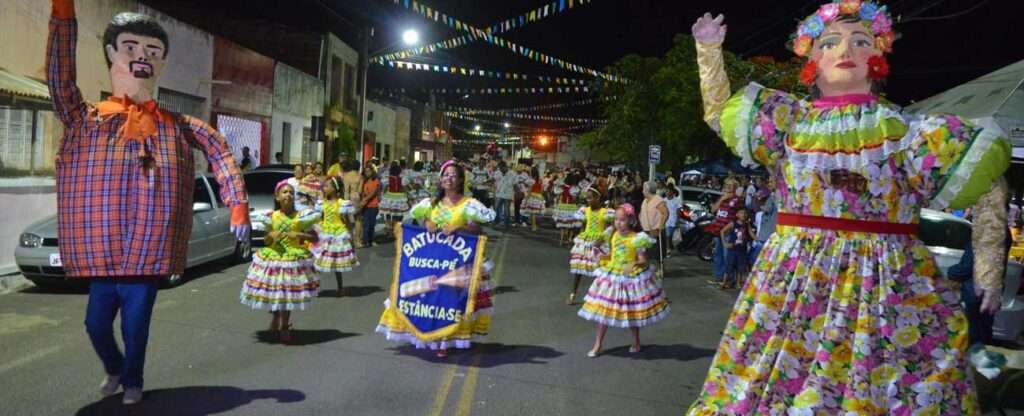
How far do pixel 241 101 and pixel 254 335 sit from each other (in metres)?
17.9

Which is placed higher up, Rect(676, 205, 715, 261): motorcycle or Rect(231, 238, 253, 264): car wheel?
Rect(676, 205, 715, 261): motorcycle

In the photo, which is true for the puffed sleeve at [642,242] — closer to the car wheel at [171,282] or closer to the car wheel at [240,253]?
the car wheel at [171,282]

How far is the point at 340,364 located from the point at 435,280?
1.10 m

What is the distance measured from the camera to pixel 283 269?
8133mm

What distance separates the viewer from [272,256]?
8.18 m

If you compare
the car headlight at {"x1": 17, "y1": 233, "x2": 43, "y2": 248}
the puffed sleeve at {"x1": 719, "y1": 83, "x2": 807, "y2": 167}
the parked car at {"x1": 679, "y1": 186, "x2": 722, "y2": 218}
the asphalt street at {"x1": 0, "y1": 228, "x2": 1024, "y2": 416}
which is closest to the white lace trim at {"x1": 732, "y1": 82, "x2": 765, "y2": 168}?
the puffed sleeve at {"x1": 719, "y1": 83, "x2": 807, "y2": 167}

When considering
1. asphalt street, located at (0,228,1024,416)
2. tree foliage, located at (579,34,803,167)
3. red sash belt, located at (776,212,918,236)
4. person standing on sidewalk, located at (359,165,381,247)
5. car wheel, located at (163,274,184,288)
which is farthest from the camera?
tree foliage, located at (579,34,803,167)

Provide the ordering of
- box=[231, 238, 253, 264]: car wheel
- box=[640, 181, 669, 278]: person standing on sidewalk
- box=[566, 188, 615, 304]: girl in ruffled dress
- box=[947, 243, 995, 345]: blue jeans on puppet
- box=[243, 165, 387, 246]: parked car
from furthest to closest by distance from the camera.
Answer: box=[243, 165, 387, 246]: parked car → box=[231, 238, 253, 264]: car wheel → box=[640, 181, 669, 278]: person standing on sidewalk → box=[566, 188, 615, 304]: girl in ruffled dress → box=[947, 243, 995, 345]: blue jeans on puppet

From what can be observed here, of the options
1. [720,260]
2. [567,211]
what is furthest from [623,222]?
[567,211]

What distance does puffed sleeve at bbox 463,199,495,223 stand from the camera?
25.4 ft

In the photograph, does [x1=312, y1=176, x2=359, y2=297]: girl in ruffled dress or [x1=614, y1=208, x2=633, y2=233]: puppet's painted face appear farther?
[x1=312, y1=176, x2=359, y2=297]: girl in ruffled dress

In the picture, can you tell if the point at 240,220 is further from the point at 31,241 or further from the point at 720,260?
the point at 720,260

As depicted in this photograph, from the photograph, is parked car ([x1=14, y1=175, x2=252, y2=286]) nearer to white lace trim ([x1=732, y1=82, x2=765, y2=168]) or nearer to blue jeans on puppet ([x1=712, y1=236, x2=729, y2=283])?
white lace trim ([x1=732, y1=82, x2=765, y2=168])

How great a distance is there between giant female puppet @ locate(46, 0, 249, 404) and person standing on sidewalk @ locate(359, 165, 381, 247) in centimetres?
1221
